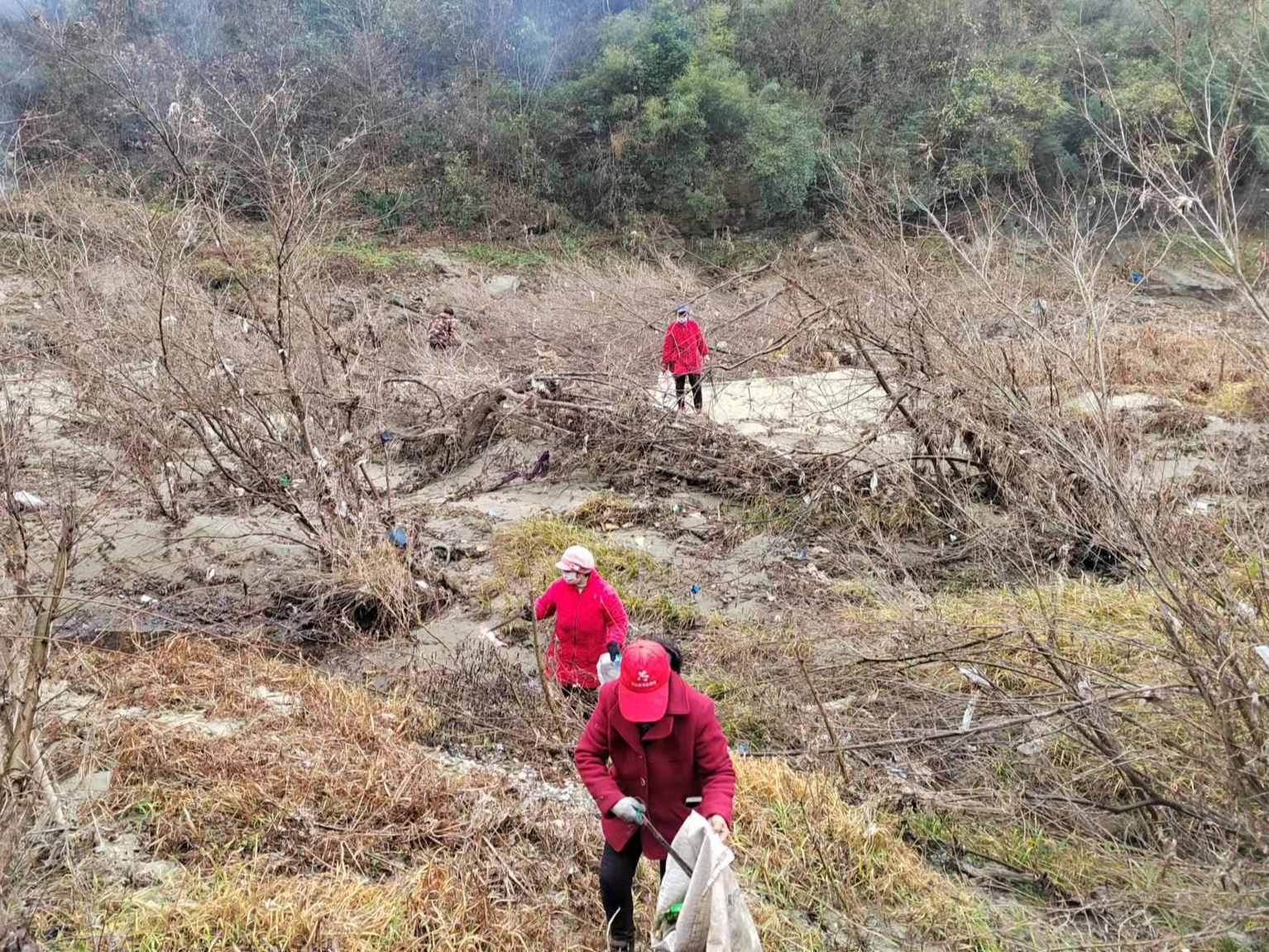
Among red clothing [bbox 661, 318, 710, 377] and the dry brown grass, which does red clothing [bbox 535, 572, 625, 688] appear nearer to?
the dry brown grass

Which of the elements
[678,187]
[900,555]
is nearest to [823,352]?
[900,555]

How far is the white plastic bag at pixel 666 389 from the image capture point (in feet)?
27.6

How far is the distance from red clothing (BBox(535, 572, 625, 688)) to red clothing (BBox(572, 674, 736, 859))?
1442 millimetres

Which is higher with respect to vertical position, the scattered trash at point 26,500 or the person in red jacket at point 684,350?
the scattered trash at point 26,500

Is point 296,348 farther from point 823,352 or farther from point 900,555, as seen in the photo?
point 823,352

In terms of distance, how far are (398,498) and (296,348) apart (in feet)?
5.89

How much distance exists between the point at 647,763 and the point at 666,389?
684cm

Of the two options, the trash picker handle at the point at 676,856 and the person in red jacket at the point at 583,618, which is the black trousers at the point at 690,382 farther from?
the trash picker handle at the point at 676,856

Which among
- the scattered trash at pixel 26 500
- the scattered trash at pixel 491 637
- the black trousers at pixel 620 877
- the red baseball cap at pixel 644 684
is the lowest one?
the scattered trash at pixel 491 637

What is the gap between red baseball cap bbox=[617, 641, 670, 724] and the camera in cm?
252

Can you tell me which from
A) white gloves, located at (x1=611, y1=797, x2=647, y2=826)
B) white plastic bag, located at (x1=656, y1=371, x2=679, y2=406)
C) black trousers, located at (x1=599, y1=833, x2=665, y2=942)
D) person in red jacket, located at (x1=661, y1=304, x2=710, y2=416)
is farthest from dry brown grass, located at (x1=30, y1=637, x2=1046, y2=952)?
person in red jacket, located at (x1=661, y1=304, x2=710, y2=416)

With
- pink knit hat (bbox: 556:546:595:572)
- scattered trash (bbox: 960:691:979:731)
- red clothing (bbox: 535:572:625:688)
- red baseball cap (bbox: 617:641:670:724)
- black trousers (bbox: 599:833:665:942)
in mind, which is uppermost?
red baseball cap (bbox: 617:641:670:724)

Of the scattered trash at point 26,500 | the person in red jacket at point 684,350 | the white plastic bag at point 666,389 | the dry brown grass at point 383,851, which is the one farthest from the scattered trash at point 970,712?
the person in red jacket at point 684,350

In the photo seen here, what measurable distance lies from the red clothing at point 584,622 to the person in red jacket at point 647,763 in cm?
145
